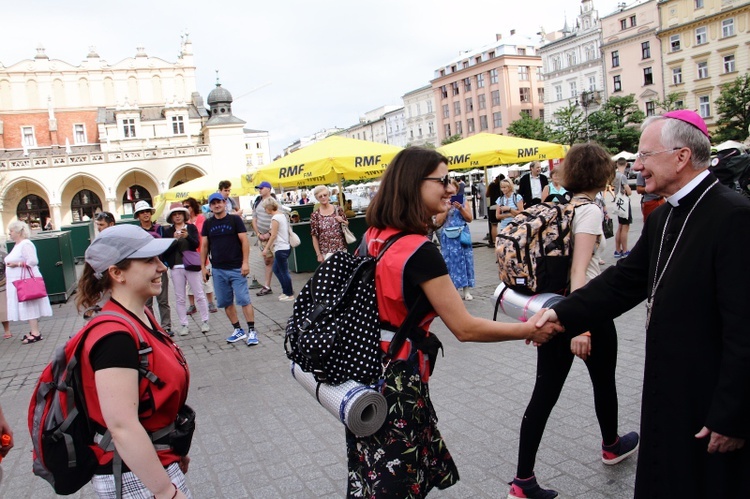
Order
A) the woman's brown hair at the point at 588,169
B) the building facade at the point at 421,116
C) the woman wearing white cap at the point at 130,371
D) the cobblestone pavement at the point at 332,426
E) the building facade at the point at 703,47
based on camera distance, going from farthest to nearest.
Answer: the building facade at the point at 421,116 → the building facade at the point at 703,47 → the cobblestone pavement at the point at 332,426 → the woman's brown hair at the point at 588,169 → the woman wearing white cap at the point at 130,371

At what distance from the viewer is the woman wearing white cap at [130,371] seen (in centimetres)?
197

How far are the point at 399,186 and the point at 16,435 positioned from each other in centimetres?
466

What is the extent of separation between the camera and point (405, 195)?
2.43 m

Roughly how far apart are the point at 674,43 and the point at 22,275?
199ft

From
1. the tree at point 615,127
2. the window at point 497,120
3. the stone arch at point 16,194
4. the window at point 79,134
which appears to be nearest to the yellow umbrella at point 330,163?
the tree at point 615,127

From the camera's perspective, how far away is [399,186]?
2447 mm

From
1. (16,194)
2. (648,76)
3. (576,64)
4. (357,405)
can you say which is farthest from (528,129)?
(357,405)

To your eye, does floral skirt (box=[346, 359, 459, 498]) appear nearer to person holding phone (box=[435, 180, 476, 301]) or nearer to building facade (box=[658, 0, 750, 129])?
person holding phone (box=[435, 180, 476, 301])

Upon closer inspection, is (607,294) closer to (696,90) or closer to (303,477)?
(303,477)

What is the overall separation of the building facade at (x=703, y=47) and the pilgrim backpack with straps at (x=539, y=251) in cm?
5168

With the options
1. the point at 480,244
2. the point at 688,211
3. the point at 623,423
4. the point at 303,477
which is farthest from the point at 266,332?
the point at 480,244

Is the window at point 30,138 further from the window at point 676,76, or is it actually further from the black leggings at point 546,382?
the black leggings at point 546,382

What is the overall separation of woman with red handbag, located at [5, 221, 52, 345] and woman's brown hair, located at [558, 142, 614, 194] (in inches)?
340

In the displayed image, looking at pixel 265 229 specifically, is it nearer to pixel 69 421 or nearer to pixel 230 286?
pixel 230 286
